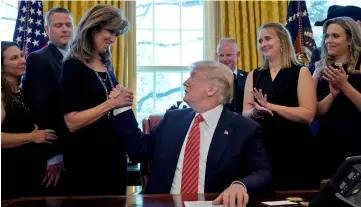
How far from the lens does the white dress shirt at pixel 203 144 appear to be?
6.95 ft

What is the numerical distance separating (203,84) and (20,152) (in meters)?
1.12

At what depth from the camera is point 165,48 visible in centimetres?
584

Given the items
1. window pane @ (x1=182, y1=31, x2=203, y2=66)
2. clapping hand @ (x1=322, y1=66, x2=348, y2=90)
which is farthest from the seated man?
window pane @ (x1=182, y1=31, x2=203, y2=66)

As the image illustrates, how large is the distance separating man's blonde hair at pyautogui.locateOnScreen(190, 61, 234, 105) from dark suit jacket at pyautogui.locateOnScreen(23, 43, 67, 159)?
912 mm

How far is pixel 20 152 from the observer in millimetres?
2590

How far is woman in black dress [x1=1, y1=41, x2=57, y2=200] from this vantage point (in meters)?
2.52

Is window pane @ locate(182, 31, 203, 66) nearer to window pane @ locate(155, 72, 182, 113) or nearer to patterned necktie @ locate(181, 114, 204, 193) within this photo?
window pane @ locate(155, 72, 182, 113)

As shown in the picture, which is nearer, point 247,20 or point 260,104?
point 260,104

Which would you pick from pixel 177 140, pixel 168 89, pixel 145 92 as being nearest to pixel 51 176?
pixel 177 140

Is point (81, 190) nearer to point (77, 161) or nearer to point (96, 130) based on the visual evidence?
point (77, 161)

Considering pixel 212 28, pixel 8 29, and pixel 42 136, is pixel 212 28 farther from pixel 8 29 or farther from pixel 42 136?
pixel 42 136

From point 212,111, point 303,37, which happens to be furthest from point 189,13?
point 212,111

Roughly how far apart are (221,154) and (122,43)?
3423 millimetres

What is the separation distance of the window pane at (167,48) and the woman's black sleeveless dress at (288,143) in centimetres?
314
